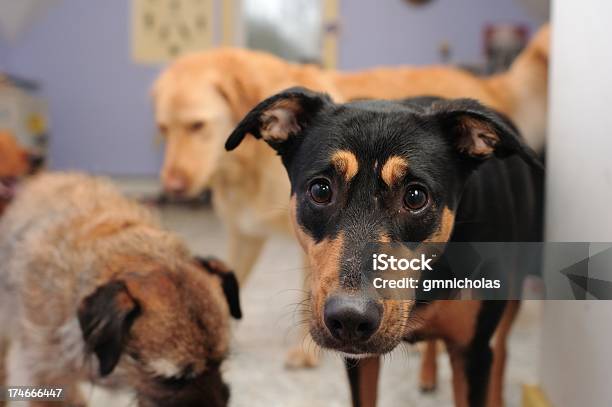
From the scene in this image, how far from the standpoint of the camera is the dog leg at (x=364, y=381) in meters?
1.49

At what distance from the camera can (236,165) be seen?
2637mm

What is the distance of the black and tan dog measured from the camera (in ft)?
3.58

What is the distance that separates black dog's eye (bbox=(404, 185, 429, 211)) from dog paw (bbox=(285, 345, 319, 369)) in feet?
4.43

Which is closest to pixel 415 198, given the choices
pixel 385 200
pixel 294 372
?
pixel 385 200

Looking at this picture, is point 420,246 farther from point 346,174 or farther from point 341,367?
point 341,367

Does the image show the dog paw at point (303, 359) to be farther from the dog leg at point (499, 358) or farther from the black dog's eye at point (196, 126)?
the black dog's eye at point (196, 126)

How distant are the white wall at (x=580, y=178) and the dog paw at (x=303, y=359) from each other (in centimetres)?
94

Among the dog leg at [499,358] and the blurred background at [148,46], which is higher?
the blurred background at [148,46]

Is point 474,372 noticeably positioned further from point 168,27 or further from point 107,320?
point 168,27

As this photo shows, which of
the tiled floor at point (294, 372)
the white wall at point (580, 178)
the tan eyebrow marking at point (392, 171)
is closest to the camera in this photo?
the tan eyebrow marking at point (392, 171)

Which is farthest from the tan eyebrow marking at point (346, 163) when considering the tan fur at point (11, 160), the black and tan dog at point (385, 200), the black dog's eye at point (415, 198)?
the tan fur at point (11, 160)

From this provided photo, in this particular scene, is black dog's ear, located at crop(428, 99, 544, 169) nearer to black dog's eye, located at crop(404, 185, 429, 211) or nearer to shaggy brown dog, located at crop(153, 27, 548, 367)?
black dog's eye, located at crop(404, 185, 429, 211)

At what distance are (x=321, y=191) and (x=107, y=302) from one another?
610 mm

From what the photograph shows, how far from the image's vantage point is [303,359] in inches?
95.3
